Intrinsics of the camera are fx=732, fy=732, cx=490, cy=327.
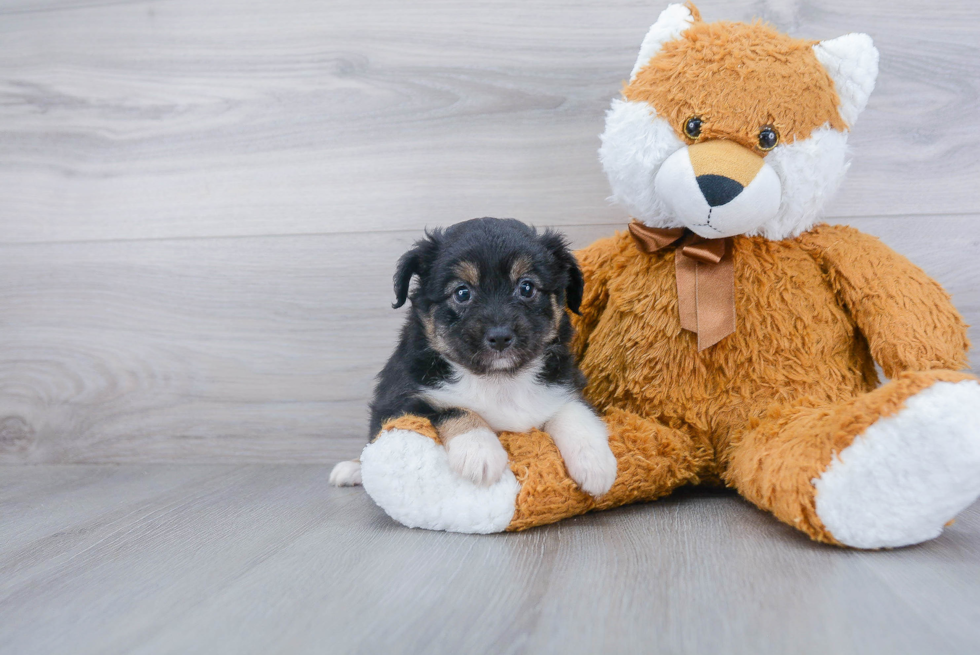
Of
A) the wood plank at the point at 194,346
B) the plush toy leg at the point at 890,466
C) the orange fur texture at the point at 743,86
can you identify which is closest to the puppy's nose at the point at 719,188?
the orange fur texture at the point at 743,86

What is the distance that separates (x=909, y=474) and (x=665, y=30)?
1.13 metres

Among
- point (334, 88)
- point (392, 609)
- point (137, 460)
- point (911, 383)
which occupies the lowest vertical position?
point (137, 460)

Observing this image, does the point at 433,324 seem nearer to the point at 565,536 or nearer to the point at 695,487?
the point at 565,536

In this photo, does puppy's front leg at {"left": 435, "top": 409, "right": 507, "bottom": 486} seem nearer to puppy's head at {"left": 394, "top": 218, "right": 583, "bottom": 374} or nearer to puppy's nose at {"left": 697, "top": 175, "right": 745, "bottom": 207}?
puppy's head at {"left": 394, "top": 218, "right": 583, "bottom": 374}

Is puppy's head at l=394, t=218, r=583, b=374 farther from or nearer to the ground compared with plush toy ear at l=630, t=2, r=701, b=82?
nearer to the ground

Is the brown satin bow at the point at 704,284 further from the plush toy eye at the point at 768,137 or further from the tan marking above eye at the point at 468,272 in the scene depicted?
the tan marking above eye at the point at 468,272

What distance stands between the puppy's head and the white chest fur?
0.07m

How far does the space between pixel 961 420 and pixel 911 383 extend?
10 centimetres

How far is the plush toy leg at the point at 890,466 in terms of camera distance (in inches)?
50.7

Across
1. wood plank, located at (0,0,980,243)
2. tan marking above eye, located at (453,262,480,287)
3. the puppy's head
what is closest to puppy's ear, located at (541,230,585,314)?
the puppy's head

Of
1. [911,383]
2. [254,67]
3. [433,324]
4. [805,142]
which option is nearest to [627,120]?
[805,142]

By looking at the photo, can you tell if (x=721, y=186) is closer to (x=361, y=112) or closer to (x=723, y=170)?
(x=723, y=170)

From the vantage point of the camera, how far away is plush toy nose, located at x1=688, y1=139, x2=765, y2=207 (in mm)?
1587

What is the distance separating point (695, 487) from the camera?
6.44 feet
